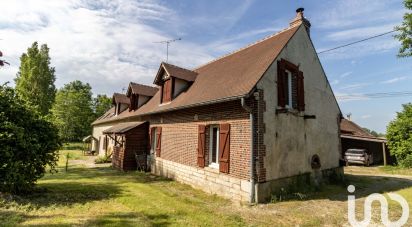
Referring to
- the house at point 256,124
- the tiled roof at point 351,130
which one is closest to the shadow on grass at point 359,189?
the house at point 256,124

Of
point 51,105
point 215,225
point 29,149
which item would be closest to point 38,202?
point 29,149

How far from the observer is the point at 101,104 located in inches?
2253

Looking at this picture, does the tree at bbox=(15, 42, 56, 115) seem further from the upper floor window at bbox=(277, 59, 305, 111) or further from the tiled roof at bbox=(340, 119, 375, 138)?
the tiled roof at bbox=(340, 119, 375, 138)

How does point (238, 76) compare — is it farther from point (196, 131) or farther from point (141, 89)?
point (141, 89)

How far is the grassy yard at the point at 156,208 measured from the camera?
628 centimetres

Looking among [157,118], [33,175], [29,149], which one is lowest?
[33,175]

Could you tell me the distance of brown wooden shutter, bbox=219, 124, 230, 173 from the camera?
8766mm

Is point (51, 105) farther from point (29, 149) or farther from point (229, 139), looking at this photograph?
point (229, 139)

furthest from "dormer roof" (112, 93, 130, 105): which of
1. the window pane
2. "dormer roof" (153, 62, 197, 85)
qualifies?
the window pane

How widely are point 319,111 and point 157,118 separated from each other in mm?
8714

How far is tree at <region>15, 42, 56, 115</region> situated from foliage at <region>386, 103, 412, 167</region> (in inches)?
1685

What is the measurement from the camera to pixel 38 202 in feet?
25.3

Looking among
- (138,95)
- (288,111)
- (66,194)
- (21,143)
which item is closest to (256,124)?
(288,111)

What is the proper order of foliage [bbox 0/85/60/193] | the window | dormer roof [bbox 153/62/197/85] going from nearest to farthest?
foliage [bbox 0/85/60/193]
the window
dormer roof [bbox 153/62/197/85]
